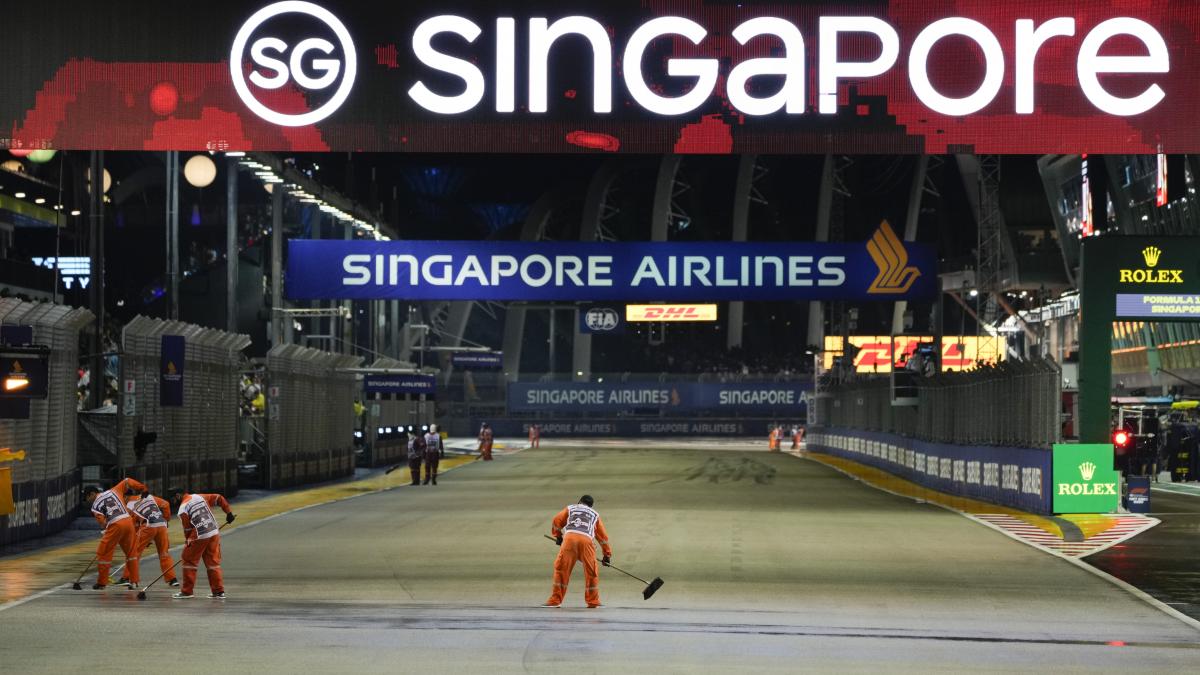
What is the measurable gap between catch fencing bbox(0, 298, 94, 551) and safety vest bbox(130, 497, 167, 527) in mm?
4682

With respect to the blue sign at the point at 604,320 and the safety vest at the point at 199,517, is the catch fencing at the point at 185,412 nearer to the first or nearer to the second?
the safety vest at the point at 199,517

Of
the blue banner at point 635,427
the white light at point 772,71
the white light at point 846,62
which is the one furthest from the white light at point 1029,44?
the blue banner at point 635,427

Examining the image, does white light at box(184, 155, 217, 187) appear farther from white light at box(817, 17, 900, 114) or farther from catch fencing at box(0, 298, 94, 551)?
white light at box(817, 17, 900, 114)

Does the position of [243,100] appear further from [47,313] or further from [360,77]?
[47,313]

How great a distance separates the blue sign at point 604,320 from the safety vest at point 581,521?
39.2m

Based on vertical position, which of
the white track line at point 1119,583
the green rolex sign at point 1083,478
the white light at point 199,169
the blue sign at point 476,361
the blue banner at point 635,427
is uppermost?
the white light at point 199,169

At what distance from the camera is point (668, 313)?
70188 mm

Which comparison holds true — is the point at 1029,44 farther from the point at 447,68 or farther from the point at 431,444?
the point at 431,444

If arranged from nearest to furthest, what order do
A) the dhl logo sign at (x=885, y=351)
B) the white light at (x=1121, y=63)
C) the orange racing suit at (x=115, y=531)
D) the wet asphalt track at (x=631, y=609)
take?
the wet asphalt track at (x=631, y=609) → the white light at (x=1121, y=63) → the orange racing suit at (x=115, y=531) → the dhl logo sign at (x=885, y=351)

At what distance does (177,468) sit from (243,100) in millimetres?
19735

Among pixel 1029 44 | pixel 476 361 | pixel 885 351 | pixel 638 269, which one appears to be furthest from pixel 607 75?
pixel 885 351

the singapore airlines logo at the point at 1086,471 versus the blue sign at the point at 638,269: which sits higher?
the blue sign at the point at 638,269

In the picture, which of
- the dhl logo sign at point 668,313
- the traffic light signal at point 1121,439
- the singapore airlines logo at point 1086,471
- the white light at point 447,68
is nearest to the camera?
the white light at point 447,68

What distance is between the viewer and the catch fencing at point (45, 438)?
2411cm
